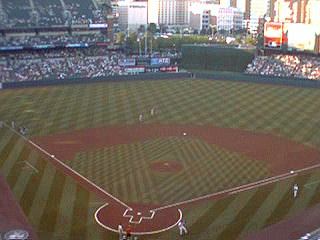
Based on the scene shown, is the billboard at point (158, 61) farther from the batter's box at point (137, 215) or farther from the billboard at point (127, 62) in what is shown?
the batter's box at point (137, 215)

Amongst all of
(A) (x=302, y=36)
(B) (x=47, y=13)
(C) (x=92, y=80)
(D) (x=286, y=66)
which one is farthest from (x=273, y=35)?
(B) (x=47, y=13)

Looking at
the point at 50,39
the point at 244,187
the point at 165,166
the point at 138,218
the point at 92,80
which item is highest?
the point at 50,39

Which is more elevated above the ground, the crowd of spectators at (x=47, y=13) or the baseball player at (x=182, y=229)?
Result: the crowd of spectators at (x=47, y=13)

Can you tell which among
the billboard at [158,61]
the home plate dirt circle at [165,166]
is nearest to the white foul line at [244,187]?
the home plate dirt circle at [165,166]

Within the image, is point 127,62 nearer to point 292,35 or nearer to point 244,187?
point 292,35

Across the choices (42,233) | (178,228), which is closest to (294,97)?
(178,228)

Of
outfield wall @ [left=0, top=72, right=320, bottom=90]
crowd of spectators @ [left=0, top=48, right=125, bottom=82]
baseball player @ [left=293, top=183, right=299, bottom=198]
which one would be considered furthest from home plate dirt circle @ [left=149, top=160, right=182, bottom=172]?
crowd of spectators @ [left=0, top=48, right=125, bottom=82]

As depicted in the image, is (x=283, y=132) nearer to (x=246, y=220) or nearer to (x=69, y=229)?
(x=246, y=220)

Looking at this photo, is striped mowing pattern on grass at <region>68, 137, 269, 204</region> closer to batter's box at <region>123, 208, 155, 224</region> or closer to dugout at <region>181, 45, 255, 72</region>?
Answer: batter's box at <region>123, 208, 155, 224</region>
